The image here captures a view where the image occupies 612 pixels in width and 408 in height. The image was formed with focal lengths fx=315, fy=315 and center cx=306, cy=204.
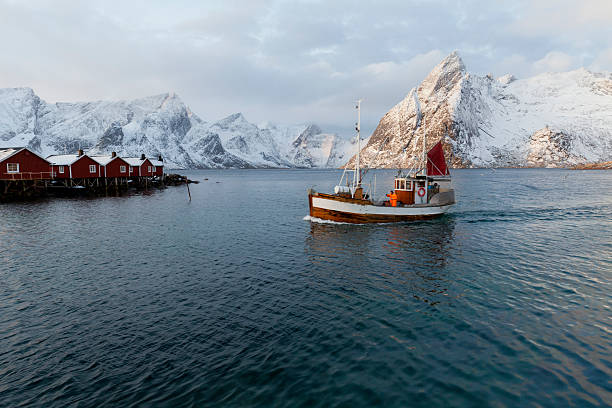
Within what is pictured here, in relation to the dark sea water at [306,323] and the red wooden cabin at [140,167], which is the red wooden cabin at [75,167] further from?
the dark sea water at [306,323]

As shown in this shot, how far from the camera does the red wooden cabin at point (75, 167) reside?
77.2 meters

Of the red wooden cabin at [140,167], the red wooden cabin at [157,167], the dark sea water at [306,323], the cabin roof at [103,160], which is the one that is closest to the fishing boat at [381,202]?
the dark sea water at [306,323]

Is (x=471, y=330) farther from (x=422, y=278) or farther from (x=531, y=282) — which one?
(x=531, y=282)

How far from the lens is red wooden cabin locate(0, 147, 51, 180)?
65875 mm

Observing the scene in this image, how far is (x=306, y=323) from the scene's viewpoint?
14695 mm

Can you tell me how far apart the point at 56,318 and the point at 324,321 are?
12904 millimetres

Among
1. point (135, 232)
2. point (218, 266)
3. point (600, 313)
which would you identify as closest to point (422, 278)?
point (600, 313)

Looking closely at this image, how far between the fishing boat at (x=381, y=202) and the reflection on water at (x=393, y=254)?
1.26 meters

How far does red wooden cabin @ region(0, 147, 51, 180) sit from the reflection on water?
69.1m

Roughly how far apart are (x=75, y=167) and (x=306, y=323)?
3483 inches

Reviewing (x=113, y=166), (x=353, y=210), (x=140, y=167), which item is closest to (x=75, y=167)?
(x=113, y=166)

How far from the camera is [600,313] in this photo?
15.2m

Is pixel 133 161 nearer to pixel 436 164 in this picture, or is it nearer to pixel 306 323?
pixel 436 164

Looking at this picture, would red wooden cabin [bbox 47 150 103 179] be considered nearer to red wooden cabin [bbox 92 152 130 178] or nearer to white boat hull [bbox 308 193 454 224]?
red wooden cabin [bbox 92 152 130 178]
